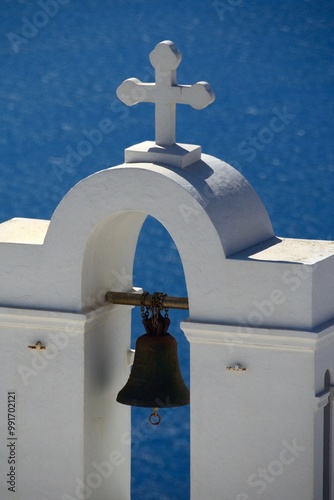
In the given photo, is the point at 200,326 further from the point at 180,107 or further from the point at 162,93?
the point at 180,107

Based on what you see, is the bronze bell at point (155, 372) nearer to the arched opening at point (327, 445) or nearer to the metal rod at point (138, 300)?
the metal rod at point (138, 300)

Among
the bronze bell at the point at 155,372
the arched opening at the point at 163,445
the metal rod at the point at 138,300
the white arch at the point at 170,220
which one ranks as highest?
the white arch at the point at 170,220

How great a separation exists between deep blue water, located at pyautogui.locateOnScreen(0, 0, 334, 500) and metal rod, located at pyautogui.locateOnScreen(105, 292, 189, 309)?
970cm

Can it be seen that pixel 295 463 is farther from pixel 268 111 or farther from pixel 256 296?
pixel 268 111

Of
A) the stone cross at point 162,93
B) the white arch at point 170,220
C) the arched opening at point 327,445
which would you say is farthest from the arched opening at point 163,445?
the stone cross at point 162,93

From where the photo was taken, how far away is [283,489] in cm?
899

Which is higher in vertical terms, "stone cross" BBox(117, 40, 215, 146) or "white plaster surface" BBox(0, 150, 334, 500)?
"stone cross" BBox(117, 40, 215, 146)

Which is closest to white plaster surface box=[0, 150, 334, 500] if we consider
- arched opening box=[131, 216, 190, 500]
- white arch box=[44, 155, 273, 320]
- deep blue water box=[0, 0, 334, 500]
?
white arch box=[44, 155, 273, 320]

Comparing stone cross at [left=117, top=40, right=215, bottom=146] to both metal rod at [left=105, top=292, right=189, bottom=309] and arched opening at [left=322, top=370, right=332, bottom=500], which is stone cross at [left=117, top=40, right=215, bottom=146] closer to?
metal rod at [left=105, top=292, right=189, bottom=309]

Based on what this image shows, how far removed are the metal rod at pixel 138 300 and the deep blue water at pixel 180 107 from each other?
31.8 feet

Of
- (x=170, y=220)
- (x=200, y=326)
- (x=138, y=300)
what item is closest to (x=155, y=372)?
(x=138, y=300)

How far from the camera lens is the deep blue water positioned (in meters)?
21.9

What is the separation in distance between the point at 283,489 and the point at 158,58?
2.83 metres

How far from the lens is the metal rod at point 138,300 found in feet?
31.0
